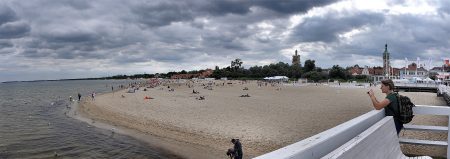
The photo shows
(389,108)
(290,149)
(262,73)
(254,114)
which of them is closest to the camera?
(290,149)

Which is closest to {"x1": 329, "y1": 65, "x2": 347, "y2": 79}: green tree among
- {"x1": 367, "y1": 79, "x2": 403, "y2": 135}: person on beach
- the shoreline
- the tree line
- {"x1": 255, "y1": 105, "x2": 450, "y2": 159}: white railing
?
the tree line

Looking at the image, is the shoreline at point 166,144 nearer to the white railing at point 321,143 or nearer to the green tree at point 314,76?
the white railing at point 321,143

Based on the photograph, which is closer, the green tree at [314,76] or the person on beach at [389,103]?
the person on beach at [389,103]

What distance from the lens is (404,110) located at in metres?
5.34

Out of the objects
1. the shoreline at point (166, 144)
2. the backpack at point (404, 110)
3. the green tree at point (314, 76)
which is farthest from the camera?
the green tree at point (314, 76)

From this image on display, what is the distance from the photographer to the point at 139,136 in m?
22.3

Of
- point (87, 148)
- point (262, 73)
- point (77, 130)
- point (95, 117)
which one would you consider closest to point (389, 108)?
point (87, 148)

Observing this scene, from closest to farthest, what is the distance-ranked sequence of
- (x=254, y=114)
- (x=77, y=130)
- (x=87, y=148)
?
(x=87, y=148) → (x=77, y=130) → (x=254, y=114)

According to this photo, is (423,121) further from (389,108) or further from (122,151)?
(389,108)

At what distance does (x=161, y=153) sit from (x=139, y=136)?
5.40 m

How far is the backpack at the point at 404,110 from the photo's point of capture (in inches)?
209

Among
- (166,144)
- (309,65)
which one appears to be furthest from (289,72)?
(166,144)

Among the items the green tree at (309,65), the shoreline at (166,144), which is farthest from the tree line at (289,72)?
the shoreline at (166,144)

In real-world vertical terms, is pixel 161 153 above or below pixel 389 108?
below
